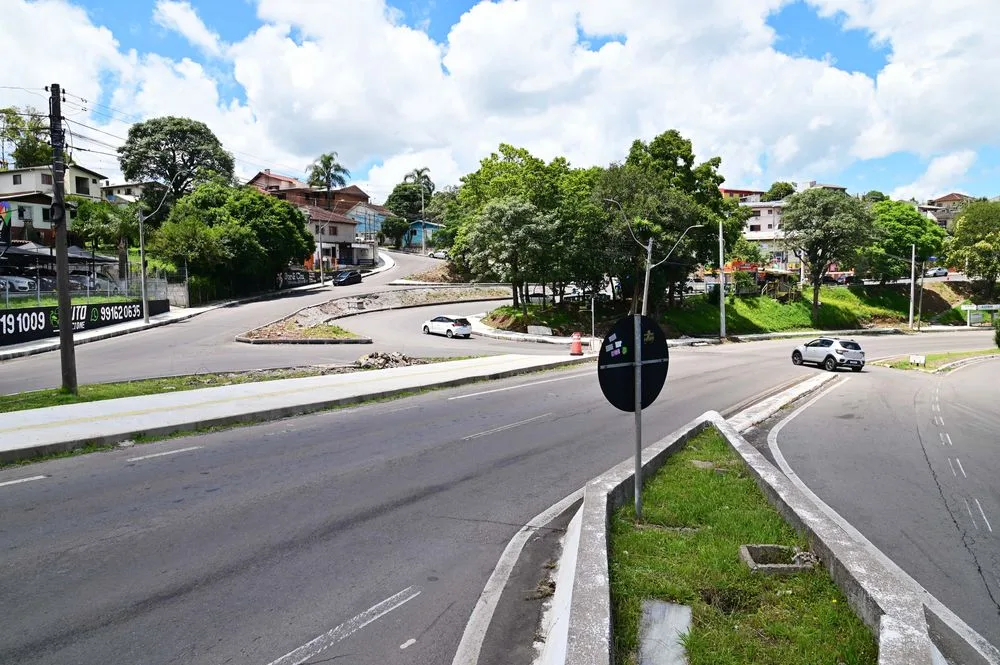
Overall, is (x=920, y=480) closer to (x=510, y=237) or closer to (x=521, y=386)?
(x=521, y=386)

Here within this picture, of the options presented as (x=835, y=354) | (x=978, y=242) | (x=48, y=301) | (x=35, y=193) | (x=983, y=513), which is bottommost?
(x=835, y=354)

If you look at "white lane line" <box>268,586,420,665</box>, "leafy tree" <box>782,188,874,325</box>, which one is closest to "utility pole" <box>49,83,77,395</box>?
"white lane line" <box>268,586,420,665</box>

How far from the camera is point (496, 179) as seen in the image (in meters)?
51.2

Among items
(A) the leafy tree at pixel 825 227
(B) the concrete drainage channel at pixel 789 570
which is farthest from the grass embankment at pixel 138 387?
(A) the leafy tree at pixel 825 227

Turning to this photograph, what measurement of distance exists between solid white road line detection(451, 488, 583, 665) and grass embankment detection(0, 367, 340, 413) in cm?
1201

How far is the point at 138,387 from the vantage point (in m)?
17.7

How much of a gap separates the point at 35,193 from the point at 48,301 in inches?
1256

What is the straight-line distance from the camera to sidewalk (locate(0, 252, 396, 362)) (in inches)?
1107

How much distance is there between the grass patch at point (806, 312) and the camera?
2192 inches

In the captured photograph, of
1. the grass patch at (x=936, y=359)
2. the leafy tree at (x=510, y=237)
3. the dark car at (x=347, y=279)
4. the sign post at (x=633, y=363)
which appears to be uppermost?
the leafy tree at (x=510, y=237)

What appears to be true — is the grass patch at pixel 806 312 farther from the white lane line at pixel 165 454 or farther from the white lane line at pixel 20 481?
the white lane line at pixel 20 481

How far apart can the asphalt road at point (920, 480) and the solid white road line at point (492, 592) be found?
11.7 feet

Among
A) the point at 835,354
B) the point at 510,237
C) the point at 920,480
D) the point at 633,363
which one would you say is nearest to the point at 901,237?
the point at 510,237

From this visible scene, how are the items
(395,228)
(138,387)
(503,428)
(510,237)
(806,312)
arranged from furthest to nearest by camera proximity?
(395,228), (806,312), (510,237), (138,387), (503,428)
